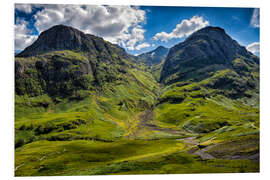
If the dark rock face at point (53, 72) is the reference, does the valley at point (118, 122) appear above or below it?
below

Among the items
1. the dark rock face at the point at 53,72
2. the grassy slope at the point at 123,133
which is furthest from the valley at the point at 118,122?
the dark rock face at the point at 53,72

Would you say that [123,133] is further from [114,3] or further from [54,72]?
[54,72]

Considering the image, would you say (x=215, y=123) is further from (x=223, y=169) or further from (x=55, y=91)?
(x=55, y=91)

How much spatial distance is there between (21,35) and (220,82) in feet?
623

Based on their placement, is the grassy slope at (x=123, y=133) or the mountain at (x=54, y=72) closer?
the grassy slope at (x=123, y=133)

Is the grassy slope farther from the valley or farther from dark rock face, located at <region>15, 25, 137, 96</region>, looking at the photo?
dark rock face, located at <region>15, 25, 137, 96</region>

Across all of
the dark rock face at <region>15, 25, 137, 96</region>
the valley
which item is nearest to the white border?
the valley

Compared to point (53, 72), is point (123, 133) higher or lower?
lower

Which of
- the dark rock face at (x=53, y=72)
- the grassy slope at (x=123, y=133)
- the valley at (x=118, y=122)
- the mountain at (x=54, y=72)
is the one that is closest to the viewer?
the grassy slope at (x=123, y=133)

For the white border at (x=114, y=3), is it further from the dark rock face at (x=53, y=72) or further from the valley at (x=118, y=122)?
the dark rock face at (x=53, y=72)

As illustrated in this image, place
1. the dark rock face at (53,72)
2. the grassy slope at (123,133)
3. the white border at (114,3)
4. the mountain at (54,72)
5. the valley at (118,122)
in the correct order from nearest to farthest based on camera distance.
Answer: the white border at (114,3) → the grassy slope at (123,133) → the valley at (118,122) → the dark rock face at (53,72) → the mountain at (54,72)

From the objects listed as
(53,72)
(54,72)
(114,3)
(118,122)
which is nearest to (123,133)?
(118,122)

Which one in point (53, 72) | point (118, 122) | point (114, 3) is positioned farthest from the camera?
point (53, 72)
